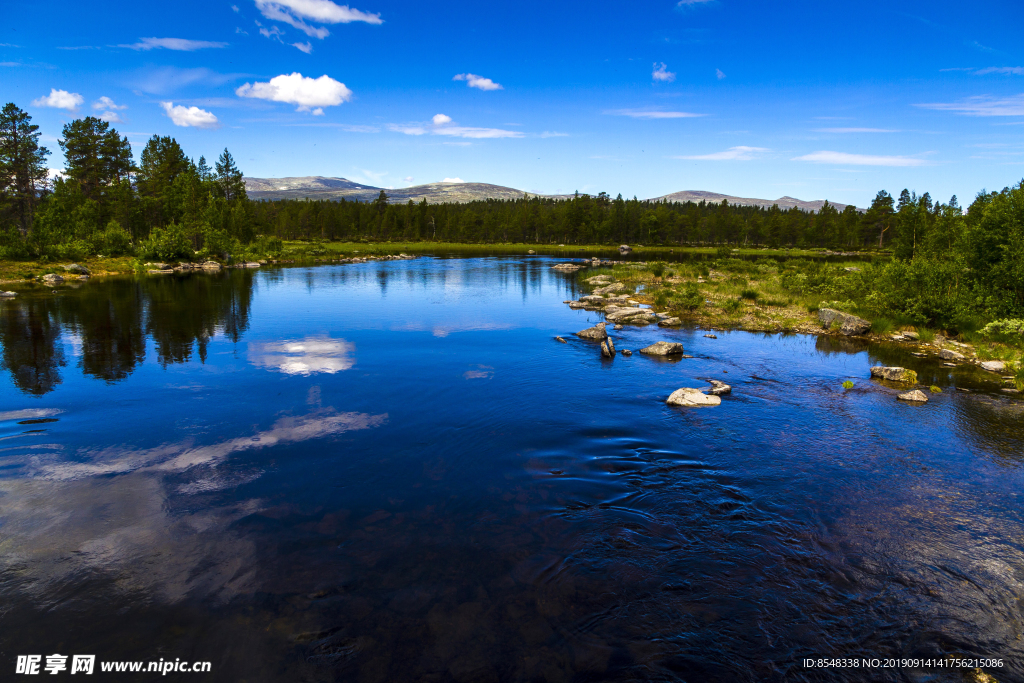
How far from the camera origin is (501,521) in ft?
38.5

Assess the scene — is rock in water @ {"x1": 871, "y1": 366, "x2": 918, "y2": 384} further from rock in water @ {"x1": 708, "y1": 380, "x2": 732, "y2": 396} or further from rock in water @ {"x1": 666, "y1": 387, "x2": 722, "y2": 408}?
rock in water @ {"x1": 666, "y1": 387, "x2": 722, "y2": 408}

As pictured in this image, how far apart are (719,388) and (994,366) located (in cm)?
1584

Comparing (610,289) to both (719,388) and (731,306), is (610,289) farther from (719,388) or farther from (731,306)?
(719,388)

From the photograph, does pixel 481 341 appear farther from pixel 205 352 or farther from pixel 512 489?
pixel 512 489

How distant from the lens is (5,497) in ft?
39.3

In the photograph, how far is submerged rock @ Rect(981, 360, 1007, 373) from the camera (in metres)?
24.2

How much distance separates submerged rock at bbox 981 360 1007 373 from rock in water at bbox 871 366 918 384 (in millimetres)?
4592

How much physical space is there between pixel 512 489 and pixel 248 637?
6.79 metres

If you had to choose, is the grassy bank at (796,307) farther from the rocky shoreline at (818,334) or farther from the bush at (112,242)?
the bush at (112,242)

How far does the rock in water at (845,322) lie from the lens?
32.2 meters

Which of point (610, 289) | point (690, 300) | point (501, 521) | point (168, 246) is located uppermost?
point (168, 246)

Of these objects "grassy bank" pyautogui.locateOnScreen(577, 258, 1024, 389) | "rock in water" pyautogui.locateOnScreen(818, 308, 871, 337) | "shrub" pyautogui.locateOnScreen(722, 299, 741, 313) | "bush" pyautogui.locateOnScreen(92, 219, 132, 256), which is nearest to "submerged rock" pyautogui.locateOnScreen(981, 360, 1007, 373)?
"grassy bank" pyautogui.locateOnScreen(577, 258, 1024, 389)

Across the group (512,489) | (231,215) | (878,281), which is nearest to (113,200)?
(231,215)

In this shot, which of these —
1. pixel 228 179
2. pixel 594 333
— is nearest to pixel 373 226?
pixel 228 179
